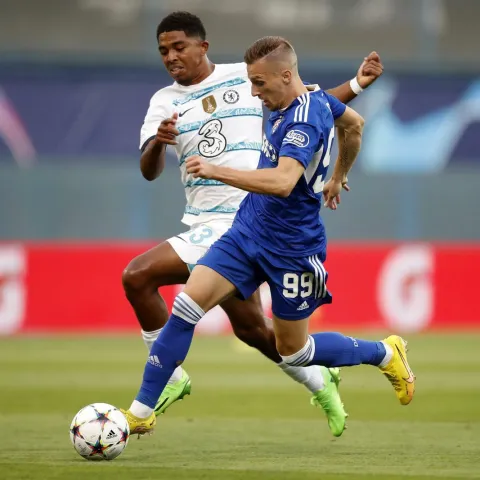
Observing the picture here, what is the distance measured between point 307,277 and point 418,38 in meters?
16.4

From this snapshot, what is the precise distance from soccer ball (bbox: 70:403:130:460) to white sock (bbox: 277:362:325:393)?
135 cm

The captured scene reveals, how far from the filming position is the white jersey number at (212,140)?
795 centimetres

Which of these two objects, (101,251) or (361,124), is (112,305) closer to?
(101,251)

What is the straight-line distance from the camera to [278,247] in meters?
6.96

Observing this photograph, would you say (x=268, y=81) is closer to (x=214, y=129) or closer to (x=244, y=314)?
(x=214, y=129)

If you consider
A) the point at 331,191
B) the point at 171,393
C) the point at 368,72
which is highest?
the point at 368,72

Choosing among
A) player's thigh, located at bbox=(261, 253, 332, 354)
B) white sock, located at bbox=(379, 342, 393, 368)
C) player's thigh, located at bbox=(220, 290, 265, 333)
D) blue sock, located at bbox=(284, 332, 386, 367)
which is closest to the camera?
player's thigh, located at bbox=(261, 253, 332, 354)

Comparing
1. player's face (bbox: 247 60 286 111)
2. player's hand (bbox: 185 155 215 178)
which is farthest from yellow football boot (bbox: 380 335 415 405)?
player's hand (bbox: 185 155 215 178)

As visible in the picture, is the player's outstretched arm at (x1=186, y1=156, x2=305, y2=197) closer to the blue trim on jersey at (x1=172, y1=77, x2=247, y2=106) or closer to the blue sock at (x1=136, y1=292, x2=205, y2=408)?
the blue sock at (x1=136, y1=292, x2=205, y2=408)

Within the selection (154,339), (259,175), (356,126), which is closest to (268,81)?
(259,175)

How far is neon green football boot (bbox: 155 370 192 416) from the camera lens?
770cm

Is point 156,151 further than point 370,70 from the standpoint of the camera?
No

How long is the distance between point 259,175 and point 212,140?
1.70 meters

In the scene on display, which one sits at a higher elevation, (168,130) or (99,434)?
(168,130)
